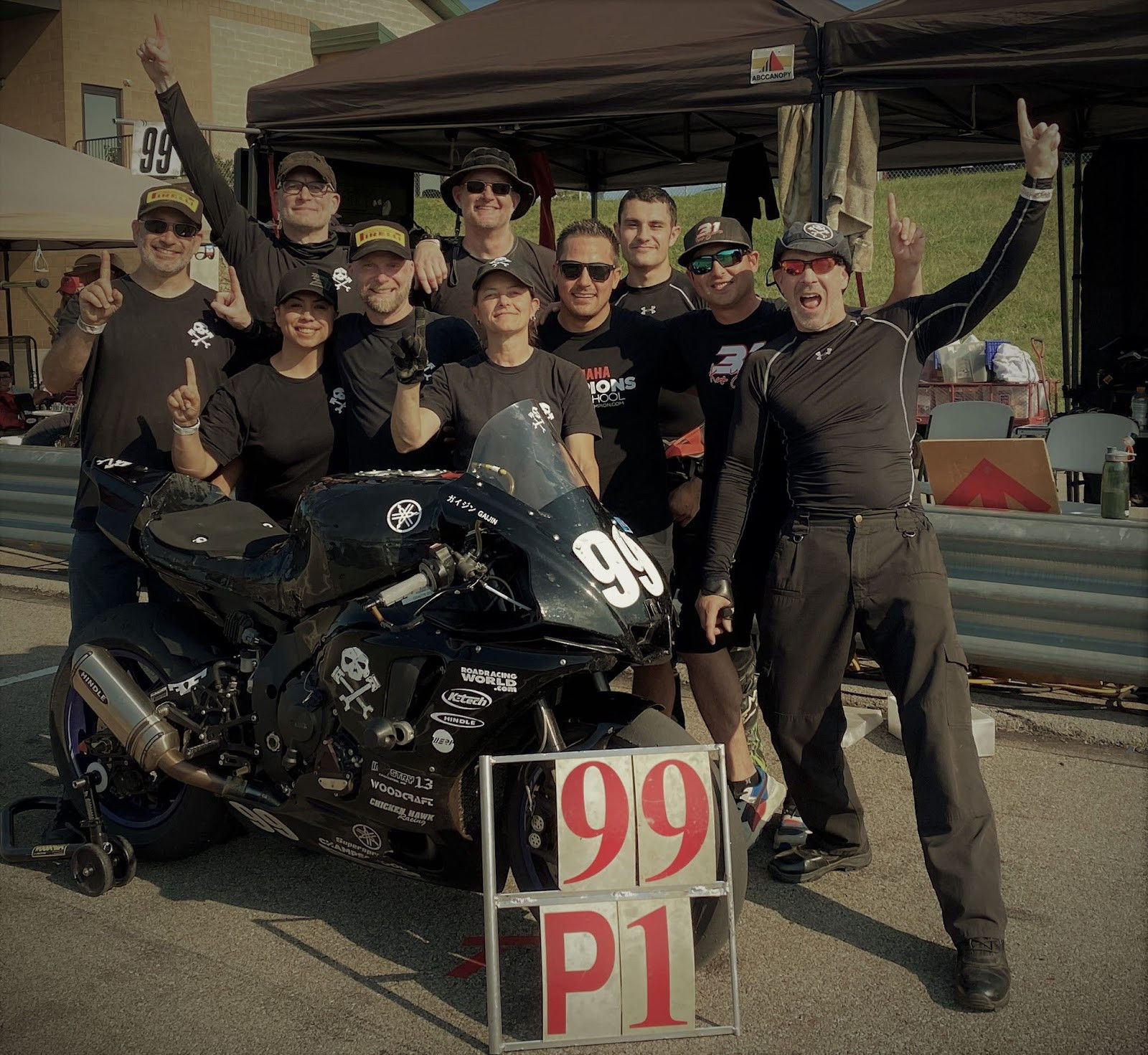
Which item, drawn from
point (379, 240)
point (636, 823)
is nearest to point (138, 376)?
point (379, 240)

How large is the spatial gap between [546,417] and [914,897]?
181 cm

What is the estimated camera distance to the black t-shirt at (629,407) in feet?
13.5

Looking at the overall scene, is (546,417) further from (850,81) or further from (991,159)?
(991,159)

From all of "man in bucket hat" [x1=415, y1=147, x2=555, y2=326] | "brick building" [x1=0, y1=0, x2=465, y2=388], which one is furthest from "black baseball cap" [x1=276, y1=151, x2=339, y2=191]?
"brick building" [x1=0, y1=0, x2=465, y2=388]

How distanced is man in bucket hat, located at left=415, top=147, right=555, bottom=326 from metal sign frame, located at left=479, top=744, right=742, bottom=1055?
223 cm

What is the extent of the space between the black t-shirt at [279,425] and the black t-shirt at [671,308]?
1223 millimetres

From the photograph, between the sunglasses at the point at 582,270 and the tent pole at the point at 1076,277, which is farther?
the tent pole at the point at 1076,277

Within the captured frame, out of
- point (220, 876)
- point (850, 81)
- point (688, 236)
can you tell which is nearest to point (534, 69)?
point (850, 81)

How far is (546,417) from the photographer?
124 inches

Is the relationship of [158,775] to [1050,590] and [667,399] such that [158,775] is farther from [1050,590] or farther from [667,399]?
[1050,590]

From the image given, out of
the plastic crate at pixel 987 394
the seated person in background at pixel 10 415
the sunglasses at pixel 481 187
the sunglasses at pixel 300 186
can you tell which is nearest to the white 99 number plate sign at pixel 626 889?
the sunglasses at pixel 481 187

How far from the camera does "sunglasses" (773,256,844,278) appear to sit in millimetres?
3596

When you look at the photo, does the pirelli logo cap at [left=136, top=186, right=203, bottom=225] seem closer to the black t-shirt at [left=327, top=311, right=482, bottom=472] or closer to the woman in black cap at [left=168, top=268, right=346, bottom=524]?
the woman in black cap at [left=168, top=268, right=346, bottom=524]

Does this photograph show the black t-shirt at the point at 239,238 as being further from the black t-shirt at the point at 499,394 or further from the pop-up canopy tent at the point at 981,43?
the pop-up canopy tent at the point at 981,43
